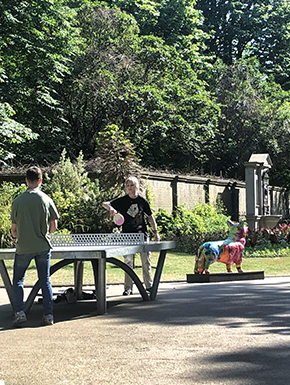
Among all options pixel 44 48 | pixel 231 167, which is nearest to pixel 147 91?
pixel 44 48

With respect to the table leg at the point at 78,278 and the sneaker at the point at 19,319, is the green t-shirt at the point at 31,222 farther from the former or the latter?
the table leg at the point at 78,278

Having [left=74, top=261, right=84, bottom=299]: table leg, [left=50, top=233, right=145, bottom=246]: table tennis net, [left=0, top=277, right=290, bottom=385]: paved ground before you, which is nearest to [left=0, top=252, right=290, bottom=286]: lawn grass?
A: [left=74, top=261, right=84, bottom=299]: table leg

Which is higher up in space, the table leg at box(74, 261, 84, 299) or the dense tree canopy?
the dense tree canopy

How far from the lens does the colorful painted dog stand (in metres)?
12.6

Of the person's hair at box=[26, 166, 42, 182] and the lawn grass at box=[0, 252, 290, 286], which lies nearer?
the person's hair at box=[26, 166, 42, 182]

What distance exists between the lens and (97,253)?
7418mm

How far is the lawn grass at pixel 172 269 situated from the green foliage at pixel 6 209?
83.1 inches

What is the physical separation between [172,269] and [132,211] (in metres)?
6.60

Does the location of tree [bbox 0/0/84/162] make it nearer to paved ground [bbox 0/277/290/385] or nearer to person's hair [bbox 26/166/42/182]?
person's hair [bbox 26/166/42/182]

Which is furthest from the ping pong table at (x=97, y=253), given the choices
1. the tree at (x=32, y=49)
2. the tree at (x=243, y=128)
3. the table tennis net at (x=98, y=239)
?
the tree at (x=243, y=128)

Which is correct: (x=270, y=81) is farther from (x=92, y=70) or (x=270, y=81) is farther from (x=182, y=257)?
(x=182, y=257)

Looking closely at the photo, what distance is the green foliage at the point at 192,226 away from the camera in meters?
21.2

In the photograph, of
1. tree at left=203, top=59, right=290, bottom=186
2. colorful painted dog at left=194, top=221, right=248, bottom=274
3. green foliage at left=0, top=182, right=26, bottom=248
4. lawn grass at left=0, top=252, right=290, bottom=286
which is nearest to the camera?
colorful painted dog at left=194, top=221, right=248, bottom=274

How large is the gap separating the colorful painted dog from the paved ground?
136 inches
